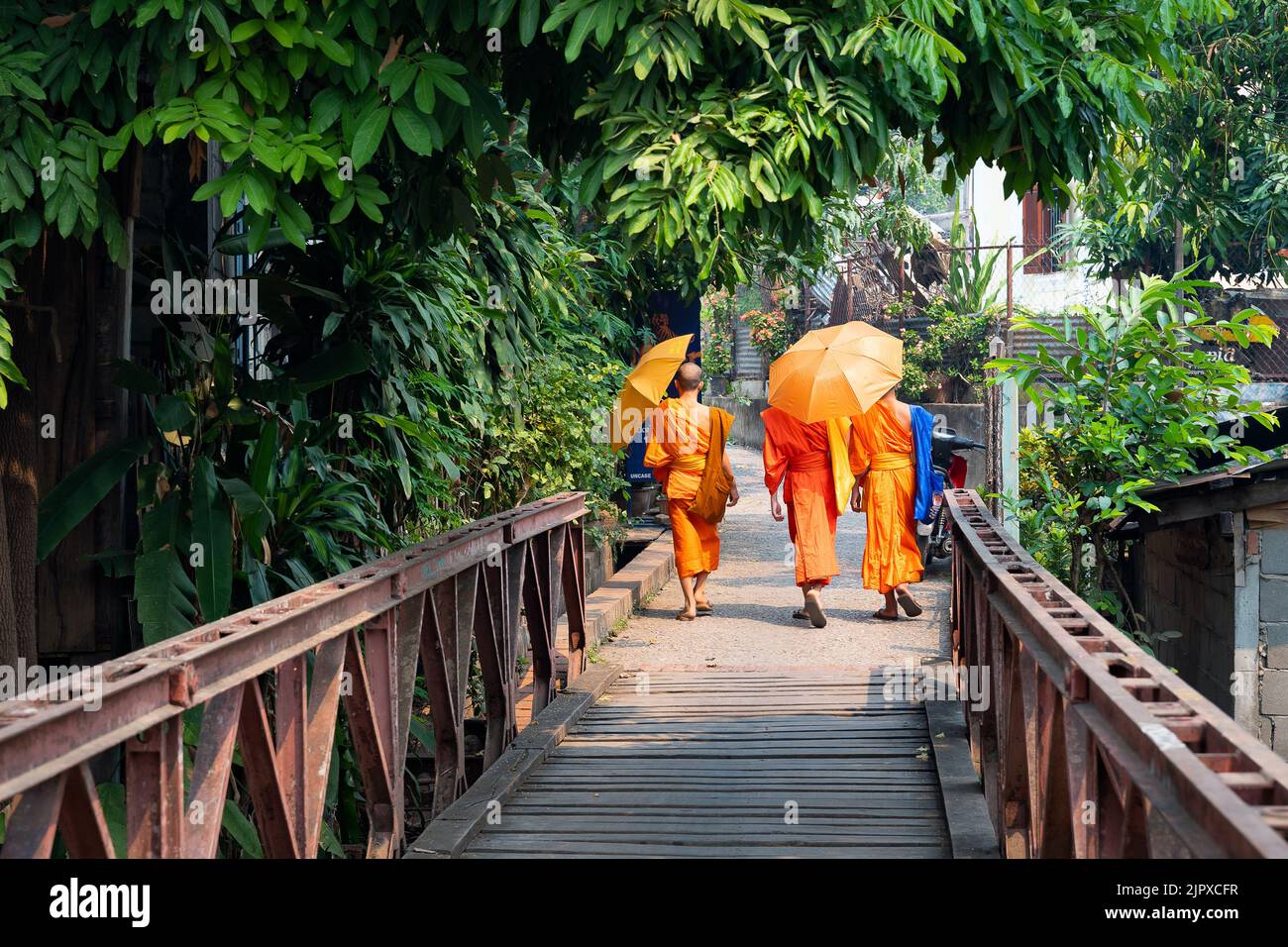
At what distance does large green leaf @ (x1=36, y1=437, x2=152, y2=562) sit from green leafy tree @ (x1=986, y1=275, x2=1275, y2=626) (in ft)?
14.8

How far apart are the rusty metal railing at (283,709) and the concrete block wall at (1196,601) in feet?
13.9

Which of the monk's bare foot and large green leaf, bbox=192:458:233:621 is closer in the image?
large green leaf, bbox=192:458:233:621

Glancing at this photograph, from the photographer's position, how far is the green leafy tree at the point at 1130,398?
7449mm

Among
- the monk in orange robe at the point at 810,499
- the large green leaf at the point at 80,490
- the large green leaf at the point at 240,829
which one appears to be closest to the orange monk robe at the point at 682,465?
the monk in orange robe at the point at 810,499

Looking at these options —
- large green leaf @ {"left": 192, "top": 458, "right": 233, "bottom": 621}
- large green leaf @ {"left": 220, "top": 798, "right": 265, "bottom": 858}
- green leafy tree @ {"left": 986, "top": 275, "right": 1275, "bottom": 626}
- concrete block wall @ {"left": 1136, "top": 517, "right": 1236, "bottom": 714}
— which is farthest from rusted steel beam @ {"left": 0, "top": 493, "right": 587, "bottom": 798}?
concrete block wall @ {"left": 1136, "top": 517, "right": 1236, "bottom": 714}

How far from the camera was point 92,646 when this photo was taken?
5.52 metres

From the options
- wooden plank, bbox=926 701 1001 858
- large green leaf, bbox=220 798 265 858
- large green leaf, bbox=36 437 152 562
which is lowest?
wooden plank, bbox=926 701 1001 858

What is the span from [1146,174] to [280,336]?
30.0 ft

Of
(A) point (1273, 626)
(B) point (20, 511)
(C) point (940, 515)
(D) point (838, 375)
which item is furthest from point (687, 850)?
(C) point (940, 515)

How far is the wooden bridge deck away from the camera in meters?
4.78

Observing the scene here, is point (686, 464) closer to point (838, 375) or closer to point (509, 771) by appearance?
point (838, 375)

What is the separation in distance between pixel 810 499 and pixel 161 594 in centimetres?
585

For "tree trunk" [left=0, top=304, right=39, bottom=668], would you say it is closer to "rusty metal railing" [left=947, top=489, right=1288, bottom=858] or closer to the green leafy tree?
"rusty metal railing" [left=947, top=489, right=1288, bottom=858]

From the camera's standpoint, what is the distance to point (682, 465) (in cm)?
1002
